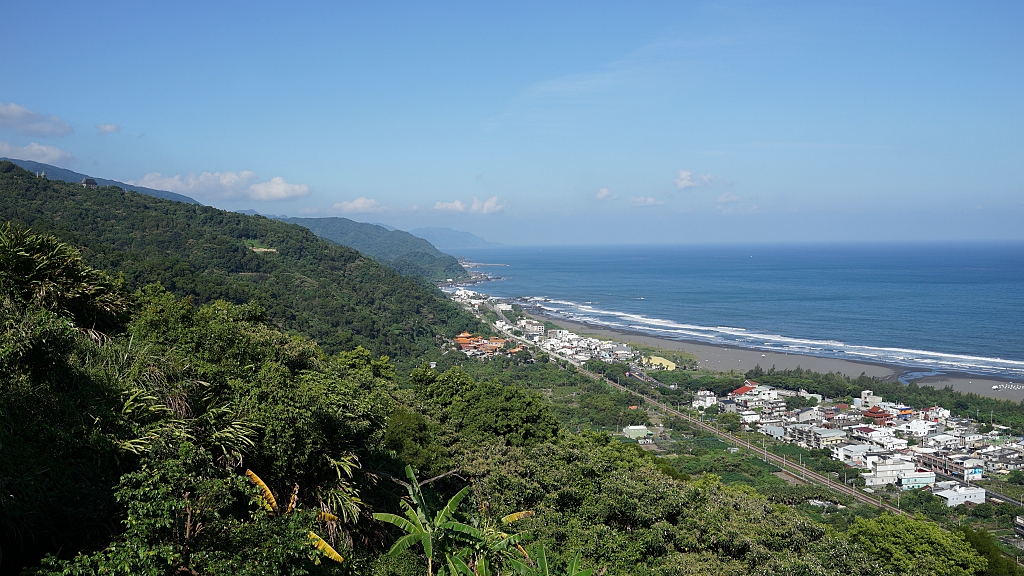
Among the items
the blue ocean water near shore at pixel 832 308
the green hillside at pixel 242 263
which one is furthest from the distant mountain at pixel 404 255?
the green hillside at pixel 242 263

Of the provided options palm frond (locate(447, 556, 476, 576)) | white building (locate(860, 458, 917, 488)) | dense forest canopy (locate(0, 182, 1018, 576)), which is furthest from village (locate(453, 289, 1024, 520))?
palm frond (locate(447, 556, 476, 576))

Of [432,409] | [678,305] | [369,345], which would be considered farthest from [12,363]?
[678,305]

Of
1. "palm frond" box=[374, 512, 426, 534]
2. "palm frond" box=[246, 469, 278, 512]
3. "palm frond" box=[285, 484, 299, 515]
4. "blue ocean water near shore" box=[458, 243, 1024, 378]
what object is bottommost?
"blue ocean water near shore" box=[458, 243, 1024, 378]

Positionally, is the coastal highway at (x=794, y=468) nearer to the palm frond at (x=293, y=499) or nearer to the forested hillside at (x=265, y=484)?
the forested hillside at (x=265, y=484)

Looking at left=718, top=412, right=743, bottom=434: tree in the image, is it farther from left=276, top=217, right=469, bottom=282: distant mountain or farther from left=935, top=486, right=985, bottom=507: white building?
left=276, top=217, right=469, bottom=282: distant mountain

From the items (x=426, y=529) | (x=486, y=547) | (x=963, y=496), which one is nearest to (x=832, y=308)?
(x=963, y=496)

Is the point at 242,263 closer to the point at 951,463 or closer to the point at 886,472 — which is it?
the point at 886,472
